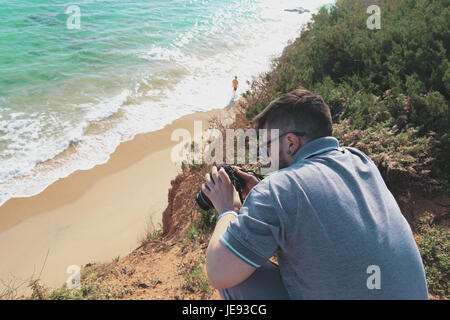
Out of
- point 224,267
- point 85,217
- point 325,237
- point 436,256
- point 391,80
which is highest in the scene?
point 391,80

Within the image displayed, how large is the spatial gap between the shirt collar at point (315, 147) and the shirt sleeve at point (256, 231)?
1.24ft

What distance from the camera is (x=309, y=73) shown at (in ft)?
18.1

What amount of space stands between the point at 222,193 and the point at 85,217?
4.36m

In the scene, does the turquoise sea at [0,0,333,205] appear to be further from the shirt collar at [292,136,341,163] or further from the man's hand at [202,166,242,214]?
the shirt collar at [292,136,341,163]

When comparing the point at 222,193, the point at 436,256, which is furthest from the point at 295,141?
the point at 436,256

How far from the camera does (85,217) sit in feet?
17.6

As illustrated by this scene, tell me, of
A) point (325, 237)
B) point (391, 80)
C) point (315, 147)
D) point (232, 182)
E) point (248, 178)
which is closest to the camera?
point (325, 237)

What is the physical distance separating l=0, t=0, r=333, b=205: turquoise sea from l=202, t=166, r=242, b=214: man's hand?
527 centimetres

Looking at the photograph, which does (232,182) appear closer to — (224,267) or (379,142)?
(224,267)

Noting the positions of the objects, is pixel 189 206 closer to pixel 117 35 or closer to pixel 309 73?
pixel 309 73

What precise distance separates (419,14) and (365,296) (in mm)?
6545

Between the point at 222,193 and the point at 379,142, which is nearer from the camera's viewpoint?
the point at 222,193

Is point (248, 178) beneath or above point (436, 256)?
above
